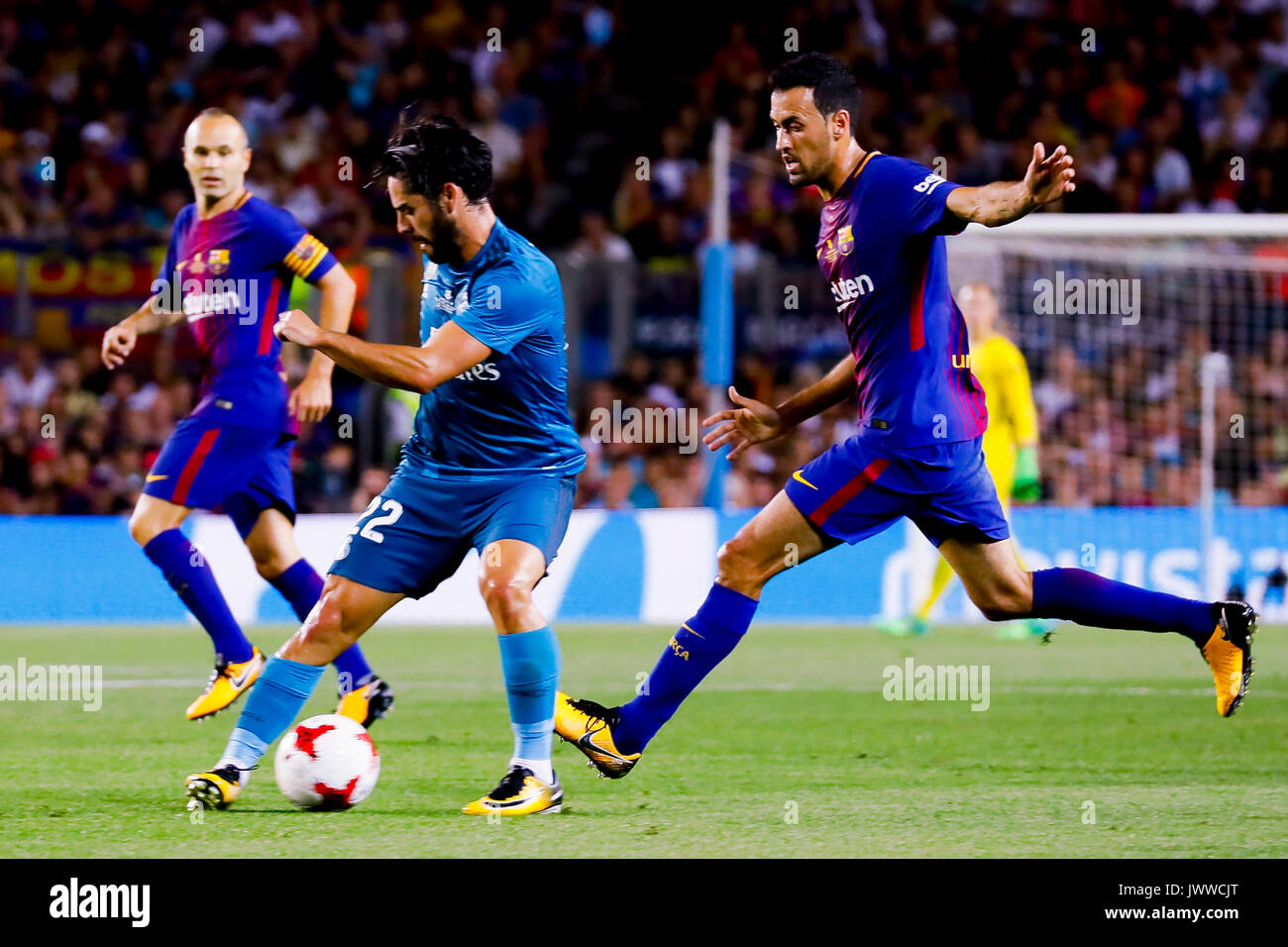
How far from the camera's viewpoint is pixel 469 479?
215 inches

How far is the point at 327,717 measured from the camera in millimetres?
5383

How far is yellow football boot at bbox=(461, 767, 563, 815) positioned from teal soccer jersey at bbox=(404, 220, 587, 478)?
36.1 inches

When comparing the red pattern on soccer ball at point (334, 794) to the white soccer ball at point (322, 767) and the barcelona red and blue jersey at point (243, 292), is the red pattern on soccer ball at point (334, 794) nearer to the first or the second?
the white soccer ball at point (322, 767)

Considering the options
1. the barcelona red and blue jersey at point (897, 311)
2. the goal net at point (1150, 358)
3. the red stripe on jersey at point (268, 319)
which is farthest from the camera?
the goal net at point (1150, 358)

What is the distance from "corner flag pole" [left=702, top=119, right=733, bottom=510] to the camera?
539 inches

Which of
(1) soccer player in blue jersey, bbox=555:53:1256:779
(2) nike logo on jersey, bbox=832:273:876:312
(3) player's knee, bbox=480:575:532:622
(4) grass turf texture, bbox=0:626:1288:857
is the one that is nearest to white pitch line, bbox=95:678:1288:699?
(4) grass turf texture, bbox=0:626:1288:857

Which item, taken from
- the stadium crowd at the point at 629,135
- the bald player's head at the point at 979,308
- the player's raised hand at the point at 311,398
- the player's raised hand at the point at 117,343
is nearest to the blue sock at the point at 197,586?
the player's raised hand at the point at 117,343

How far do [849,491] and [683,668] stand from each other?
77 centimetres

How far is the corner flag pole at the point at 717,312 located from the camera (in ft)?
44.9

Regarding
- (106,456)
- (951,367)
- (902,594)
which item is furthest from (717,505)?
(951,367)

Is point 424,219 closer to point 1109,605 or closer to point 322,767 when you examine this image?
point 322,767

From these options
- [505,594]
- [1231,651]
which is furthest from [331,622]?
[1231,651]

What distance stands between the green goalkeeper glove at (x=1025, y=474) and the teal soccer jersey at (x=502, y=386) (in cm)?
642

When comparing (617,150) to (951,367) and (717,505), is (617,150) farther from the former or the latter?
(951,367)
